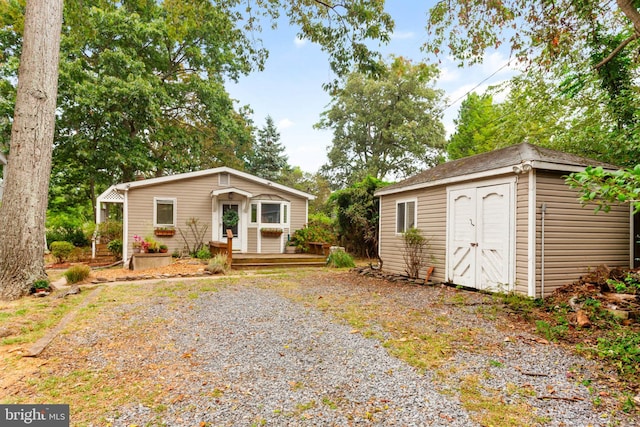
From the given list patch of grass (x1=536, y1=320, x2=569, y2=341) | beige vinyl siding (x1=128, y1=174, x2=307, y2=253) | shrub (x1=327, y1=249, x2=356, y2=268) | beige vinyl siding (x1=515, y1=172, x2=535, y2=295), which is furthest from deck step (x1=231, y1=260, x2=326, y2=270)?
patch of grass (x1=536, y1=320, x2=569, y2=341)

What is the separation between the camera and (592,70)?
798cm

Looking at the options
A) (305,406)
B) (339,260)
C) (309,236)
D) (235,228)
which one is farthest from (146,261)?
(305,406)

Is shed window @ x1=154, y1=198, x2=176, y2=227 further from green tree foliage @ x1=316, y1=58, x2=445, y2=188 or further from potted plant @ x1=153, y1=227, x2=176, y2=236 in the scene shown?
green tree foliage @ x1=316, y1=58, x2=445, y2=188

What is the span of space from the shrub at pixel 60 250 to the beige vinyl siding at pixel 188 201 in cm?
249

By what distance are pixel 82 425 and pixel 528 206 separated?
21.4 feet

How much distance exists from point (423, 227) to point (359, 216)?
4871 millimetres

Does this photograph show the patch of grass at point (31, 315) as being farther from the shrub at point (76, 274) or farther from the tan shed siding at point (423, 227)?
the tan shed siding at point (423, 227)

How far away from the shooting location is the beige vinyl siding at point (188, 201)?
1201 centimetres

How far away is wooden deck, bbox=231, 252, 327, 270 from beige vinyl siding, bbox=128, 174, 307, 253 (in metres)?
1.94

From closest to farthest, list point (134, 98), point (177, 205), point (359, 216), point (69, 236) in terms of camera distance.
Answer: point (177, 205)
point (359, 216)
point (69, 236)
point (134, 98)

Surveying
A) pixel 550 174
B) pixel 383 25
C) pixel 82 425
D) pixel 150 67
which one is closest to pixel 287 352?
pixel 82 425

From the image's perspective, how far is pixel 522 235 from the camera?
235 inches

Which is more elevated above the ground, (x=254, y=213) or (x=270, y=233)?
(x=254, y=213)

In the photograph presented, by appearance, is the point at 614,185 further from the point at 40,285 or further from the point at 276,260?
the point at 276,260
